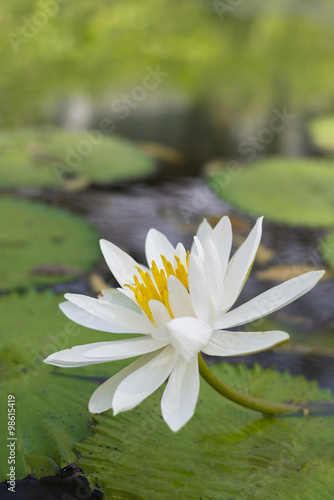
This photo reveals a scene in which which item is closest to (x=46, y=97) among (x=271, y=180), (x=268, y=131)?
(x=268, y=131)

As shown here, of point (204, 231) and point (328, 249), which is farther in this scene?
point (328, 249)

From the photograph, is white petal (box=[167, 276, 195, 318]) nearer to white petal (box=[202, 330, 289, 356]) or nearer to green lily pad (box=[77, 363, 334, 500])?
white petal (box=[202, 330, 289, 356])

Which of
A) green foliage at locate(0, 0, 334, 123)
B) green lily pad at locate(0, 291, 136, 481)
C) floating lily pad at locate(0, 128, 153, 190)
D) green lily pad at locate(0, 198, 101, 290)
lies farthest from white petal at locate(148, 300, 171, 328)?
green foliage at locate(0, 0, 334, 123)

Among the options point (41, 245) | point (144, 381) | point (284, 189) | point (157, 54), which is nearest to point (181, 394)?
point (144, 381)

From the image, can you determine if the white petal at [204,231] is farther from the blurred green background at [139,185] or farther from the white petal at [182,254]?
the blurred green background at [139,185]

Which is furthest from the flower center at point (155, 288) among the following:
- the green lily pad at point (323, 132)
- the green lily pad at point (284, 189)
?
the green lily pad at point (323, 132)

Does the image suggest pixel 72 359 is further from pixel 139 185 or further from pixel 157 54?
pixel 157 54
